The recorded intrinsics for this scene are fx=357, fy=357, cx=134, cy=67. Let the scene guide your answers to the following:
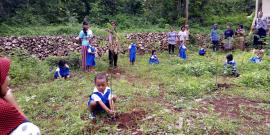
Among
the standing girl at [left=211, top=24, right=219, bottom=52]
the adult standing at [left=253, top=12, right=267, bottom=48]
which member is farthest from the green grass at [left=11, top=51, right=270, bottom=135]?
the standing girl at [left=211, top=24, right=219, bottom=52]

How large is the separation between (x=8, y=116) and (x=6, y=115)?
0.7 inches

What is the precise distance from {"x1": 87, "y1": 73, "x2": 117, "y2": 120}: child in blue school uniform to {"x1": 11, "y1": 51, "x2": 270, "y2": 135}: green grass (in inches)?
8.5

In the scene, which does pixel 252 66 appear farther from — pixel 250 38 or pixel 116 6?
pixel 116 6

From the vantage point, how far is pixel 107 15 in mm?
22281

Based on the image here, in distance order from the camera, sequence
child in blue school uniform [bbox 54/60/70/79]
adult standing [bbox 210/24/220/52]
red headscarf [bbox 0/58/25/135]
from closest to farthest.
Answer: red headscarf [bbox 0/58/25/135] < child in blue school uniform [bbox 54/60/70/79] < adult standing [bbox 210/24/220/52]

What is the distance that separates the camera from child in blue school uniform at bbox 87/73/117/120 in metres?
5.72

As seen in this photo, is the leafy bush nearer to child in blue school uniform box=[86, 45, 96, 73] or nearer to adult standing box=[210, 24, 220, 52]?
child in blue school uniform box=[86, 45, 96, 73]

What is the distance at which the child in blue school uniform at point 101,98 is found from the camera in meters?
5.72

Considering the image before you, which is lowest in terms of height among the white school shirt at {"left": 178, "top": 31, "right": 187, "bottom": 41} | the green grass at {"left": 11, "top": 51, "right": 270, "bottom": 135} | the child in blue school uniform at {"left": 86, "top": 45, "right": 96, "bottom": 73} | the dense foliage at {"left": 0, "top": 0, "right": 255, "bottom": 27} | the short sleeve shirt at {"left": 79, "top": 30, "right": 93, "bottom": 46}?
the green grass at {"left": 11, "top": 51, "right": 270, "bottom": 135}

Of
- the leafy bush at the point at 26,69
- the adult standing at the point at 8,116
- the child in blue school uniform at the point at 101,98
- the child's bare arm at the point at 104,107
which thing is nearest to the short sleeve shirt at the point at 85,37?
the leafy bush at the point at 26,69

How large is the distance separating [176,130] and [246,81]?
450cm

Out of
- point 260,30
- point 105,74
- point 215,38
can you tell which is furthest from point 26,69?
point 260,30

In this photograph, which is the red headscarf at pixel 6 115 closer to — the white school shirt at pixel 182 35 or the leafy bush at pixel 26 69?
the leafy bush at pixel 26 69

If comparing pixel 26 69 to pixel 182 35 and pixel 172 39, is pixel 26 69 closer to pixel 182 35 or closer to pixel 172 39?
pixel 172 39
